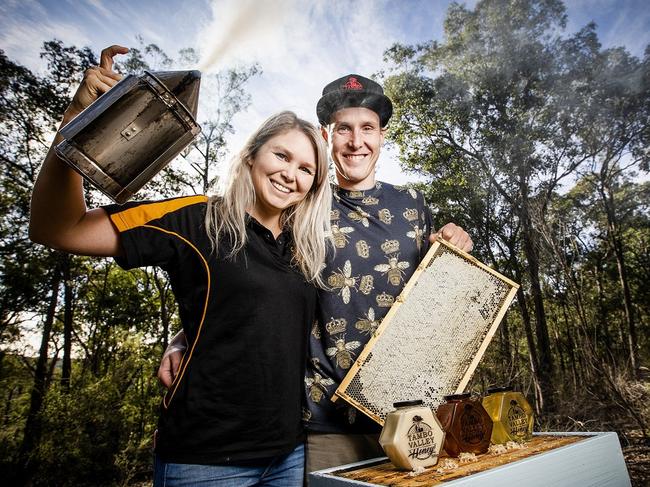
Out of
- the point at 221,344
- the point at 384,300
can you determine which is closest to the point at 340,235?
the point at 384,300

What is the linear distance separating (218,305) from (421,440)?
1056mm

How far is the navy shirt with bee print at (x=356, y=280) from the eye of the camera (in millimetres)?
2170

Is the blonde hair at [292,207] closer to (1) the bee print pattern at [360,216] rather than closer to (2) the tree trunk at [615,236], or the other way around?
(1) the bee print pattern at [360,216]

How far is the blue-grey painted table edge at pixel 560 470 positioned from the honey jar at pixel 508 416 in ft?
0.68

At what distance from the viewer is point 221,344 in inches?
71.9

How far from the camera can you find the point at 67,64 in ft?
50.8

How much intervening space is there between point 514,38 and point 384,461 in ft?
69.9

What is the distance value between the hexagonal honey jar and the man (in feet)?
2.31

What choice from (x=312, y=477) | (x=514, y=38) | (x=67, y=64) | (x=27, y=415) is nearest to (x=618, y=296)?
(x=514, y=38)

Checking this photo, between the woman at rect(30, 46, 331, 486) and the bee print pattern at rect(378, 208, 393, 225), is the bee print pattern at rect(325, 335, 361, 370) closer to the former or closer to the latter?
the woman at rect(30, 46, 331, 486)

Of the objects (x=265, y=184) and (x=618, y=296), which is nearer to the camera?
(x=265, y=184)

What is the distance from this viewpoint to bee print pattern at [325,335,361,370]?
2.21 metres

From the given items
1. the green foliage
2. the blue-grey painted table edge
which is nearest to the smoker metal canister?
the blue-grey painted table edge

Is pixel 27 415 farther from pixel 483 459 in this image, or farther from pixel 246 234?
pixel 483 459
